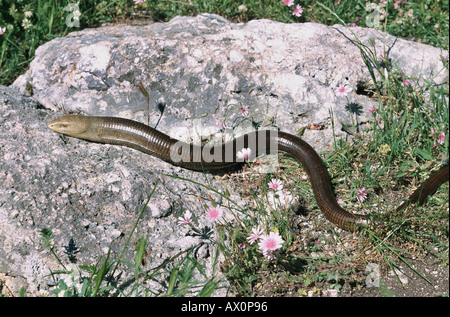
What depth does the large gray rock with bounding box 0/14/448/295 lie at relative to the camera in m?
4.12

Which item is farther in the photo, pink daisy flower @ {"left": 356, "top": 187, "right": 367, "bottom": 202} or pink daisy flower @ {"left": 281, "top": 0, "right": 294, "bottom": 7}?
pink daisy flower @ {"left": 281, "top": 0, "right": 294, "bottom": 7}

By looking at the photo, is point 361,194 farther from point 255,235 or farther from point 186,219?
point 186,219

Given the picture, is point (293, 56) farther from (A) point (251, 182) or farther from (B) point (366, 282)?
Answer: (B) point (366, 282)

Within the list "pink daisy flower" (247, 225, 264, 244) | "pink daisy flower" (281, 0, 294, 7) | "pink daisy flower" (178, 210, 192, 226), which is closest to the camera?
"pink daisy flower" (247, 225, 264, 244)

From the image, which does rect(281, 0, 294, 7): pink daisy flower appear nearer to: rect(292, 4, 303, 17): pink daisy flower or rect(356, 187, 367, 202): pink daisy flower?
rect(292, 4, 303, 17): pink daisy flower

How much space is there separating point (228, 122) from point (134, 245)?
1.74 metres

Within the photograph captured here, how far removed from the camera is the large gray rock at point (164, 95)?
412 cm

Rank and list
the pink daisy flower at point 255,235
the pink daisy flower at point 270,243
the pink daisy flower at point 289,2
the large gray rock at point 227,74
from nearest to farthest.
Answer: the pink daisy flower at point 270,243, the pink daisy flower at point 255,235, the large gray rock at point 227,74, the pink daisy flower at point 289,2

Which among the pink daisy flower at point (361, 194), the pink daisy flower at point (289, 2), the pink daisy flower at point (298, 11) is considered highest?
the pink daisy flower at point (289, 2)

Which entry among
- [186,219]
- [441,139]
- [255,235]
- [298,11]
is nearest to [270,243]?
[255,235]

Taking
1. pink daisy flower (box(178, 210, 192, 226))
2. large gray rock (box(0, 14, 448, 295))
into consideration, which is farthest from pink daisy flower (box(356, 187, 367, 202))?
pink daisy flower (box(178, 210, 192, 226))

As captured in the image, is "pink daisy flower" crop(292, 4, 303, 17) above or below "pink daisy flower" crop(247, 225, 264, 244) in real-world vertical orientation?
above

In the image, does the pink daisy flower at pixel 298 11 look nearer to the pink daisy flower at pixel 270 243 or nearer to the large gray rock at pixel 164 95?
the large gray rock at pixel 164 95

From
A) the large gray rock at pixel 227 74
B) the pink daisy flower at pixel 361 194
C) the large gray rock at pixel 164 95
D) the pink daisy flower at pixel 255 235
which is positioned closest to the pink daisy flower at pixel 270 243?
the pink daisy flower at pixel 255 235
